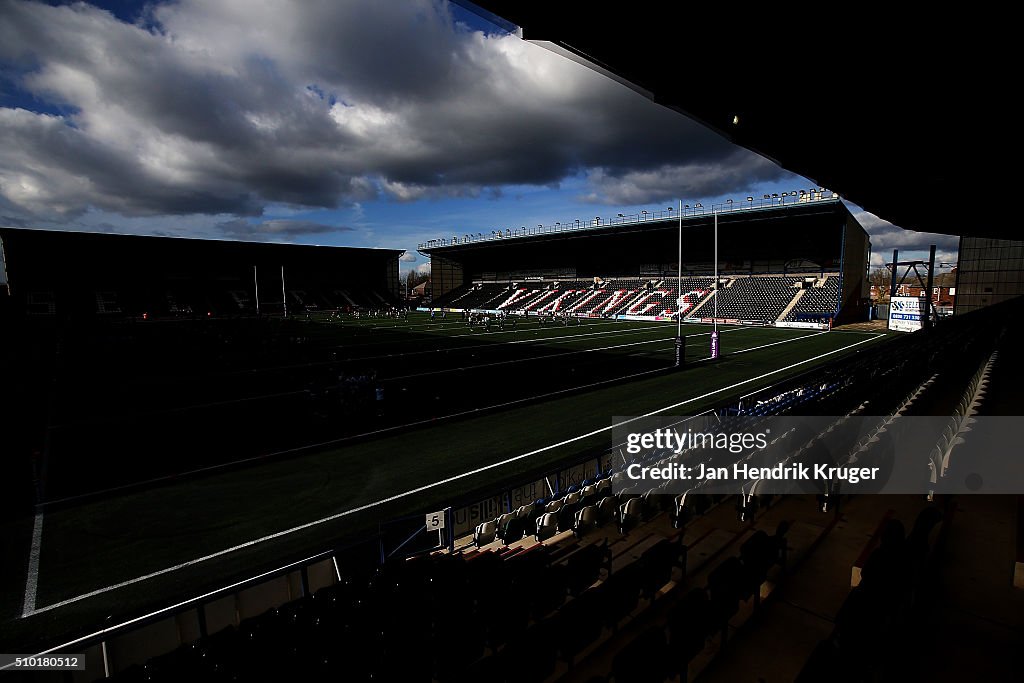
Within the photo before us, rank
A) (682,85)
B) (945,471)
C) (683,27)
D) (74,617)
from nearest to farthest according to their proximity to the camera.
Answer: (683,27)
(682,85)
(74,617)
(945,471)

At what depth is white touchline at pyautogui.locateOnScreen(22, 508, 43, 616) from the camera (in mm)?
6398

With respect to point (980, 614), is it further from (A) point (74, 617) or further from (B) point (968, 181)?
(A) point (74, 617)

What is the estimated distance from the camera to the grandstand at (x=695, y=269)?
45625 mm

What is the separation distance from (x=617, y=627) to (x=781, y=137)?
677cm

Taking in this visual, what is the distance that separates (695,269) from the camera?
59.4 m

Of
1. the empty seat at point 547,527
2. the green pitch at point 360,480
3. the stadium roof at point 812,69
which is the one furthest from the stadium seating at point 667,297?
the empty seat at point 547,527

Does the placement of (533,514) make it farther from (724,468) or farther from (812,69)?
(812,69)

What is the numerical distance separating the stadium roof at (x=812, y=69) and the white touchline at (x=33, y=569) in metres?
9.07

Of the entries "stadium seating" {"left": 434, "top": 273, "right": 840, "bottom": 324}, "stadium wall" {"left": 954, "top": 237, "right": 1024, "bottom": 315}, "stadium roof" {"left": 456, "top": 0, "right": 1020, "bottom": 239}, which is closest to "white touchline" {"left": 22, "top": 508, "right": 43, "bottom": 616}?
"stadium roof" {"left": 456, "top": 0, "right": 1020, "bottom": 239}

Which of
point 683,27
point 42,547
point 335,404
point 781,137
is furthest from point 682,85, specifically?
point 335,404

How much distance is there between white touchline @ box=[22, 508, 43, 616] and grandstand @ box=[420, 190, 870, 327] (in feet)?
141

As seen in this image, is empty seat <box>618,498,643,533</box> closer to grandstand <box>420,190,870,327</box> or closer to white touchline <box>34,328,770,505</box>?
white touchline <box>34,328,770,505</box>

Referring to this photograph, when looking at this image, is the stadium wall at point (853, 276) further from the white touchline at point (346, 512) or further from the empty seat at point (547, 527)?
the empty seat at point (547, 527)

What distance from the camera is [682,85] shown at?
5051 millimetres
